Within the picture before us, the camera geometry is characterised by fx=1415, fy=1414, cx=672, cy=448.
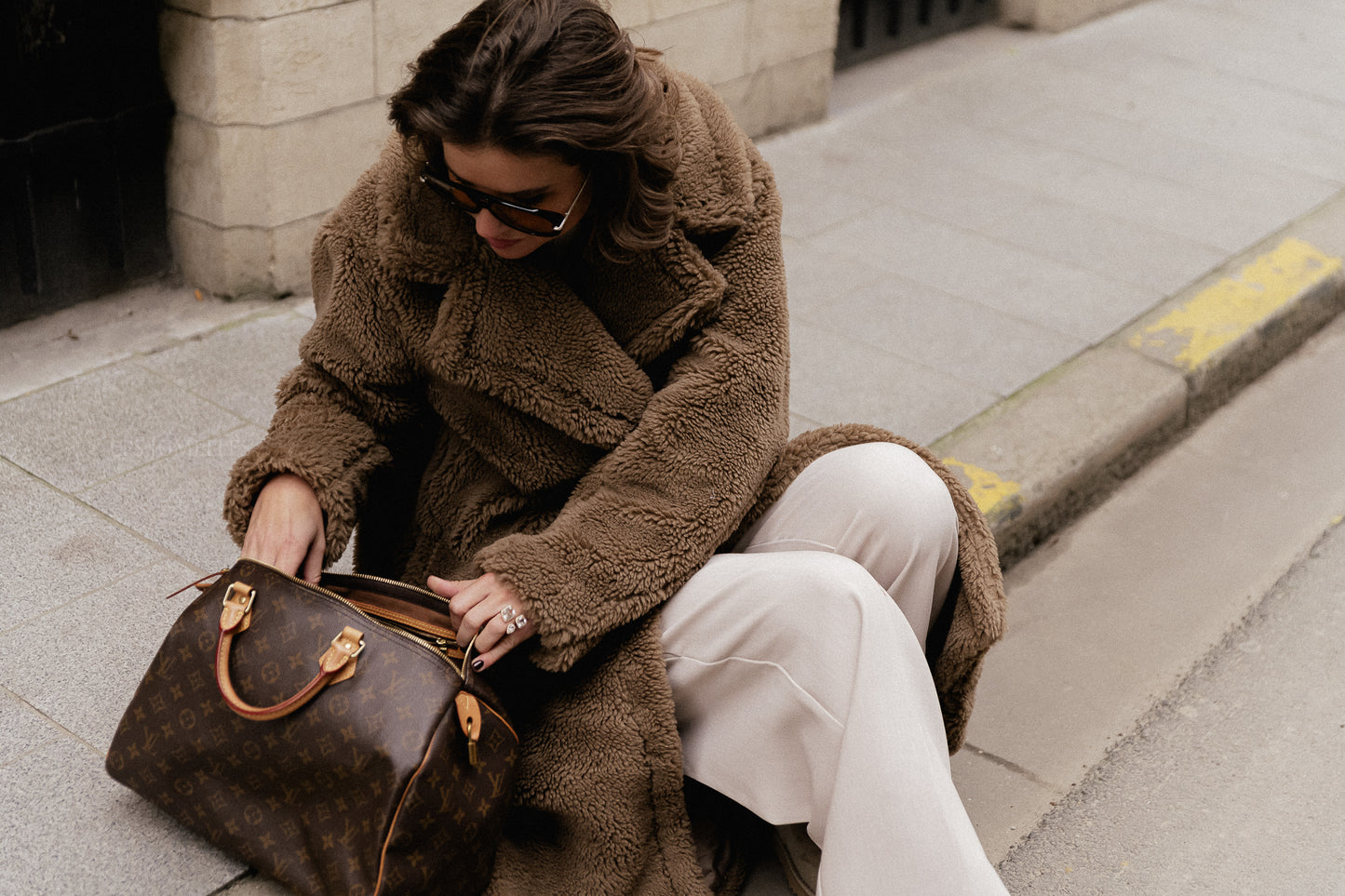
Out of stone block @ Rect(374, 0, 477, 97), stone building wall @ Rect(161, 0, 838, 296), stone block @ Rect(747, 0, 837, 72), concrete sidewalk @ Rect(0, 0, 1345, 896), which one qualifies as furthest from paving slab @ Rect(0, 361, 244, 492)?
stone block @ Rect(747, 0, 837, 72)

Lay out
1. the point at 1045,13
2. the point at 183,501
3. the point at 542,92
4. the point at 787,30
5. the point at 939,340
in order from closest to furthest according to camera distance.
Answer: the point at 542,92 → the point at 183,501 → the point at 939,340 → the point at 787,30 → the point at 1045,13

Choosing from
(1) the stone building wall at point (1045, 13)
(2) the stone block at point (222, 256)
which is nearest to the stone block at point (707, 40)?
(2) the stone block at point (222, 256)

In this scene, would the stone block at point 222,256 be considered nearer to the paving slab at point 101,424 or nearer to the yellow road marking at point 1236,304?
the paving slab at point 101,424

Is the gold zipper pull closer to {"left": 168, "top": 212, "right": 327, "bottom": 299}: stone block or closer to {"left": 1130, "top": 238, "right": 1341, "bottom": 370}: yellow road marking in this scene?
{"left": 168, "top": 212, "right": 327, "bottom": 299}: stone block

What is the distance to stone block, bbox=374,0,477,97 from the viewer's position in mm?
3943

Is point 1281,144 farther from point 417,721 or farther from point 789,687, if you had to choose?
point 417,721

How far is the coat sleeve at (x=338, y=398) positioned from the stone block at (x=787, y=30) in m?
3.45

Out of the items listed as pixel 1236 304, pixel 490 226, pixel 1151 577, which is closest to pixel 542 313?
pixel 490 226

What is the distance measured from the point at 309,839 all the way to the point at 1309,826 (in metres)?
1.78

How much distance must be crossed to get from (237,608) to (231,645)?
51 millimetres

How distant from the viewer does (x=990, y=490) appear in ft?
11.0

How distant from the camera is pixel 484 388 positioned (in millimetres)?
2092

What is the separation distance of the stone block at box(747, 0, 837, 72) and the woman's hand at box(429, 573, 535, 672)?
3770 mm

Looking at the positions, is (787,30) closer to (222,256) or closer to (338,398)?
(222,256)
